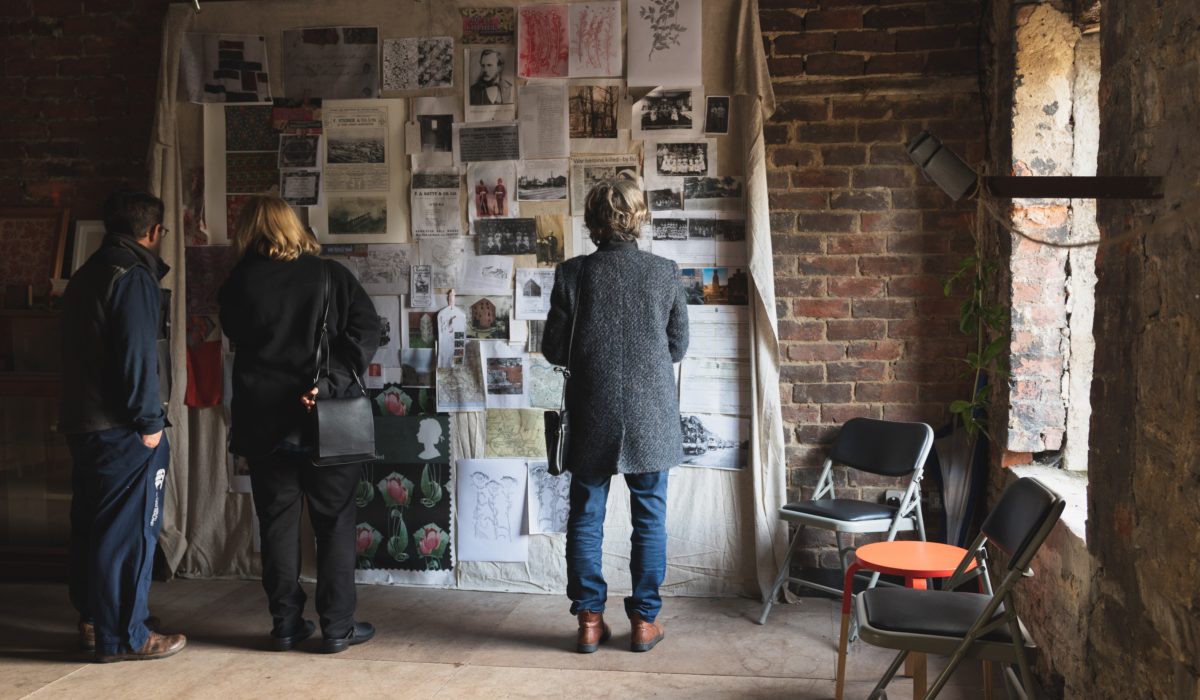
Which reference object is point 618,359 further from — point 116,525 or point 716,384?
point 116,525

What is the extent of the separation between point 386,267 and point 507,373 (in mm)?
731

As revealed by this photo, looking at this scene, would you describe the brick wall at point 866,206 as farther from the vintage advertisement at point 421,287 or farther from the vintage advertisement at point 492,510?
the vintage advertisement at point 421,287

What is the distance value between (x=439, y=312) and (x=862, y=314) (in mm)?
1859

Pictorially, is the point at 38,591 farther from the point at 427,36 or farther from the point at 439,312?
the point at 427,36

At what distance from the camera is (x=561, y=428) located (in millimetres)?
3752

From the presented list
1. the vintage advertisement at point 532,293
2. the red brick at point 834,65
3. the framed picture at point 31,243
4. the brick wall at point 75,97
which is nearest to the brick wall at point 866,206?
the red brick at point 834,65

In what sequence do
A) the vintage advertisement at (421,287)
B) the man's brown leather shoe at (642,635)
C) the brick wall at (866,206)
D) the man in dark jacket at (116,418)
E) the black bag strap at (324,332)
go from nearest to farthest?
the man in dark jacket at (116,418) < the black bag strap at (324,332) < the man's brown leather shoe at (642,635) < the brick wall at (866,206) < the vintage advertisement at (421,287)

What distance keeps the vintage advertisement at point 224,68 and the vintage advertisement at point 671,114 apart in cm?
175

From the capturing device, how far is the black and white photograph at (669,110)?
4.41 metres

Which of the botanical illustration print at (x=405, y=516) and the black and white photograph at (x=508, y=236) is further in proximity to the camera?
the botanical illustration print at (x=405, y=516)

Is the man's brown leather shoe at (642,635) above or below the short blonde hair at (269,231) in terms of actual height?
below

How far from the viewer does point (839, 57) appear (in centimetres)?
434

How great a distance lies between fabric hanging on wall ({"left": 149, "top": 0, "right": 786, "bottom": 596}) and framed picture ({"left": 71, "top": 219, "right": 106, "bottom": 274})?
39 cm

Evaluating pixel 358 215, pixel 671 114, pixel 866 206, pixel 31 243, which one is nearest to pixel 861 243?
pixel 866 206
